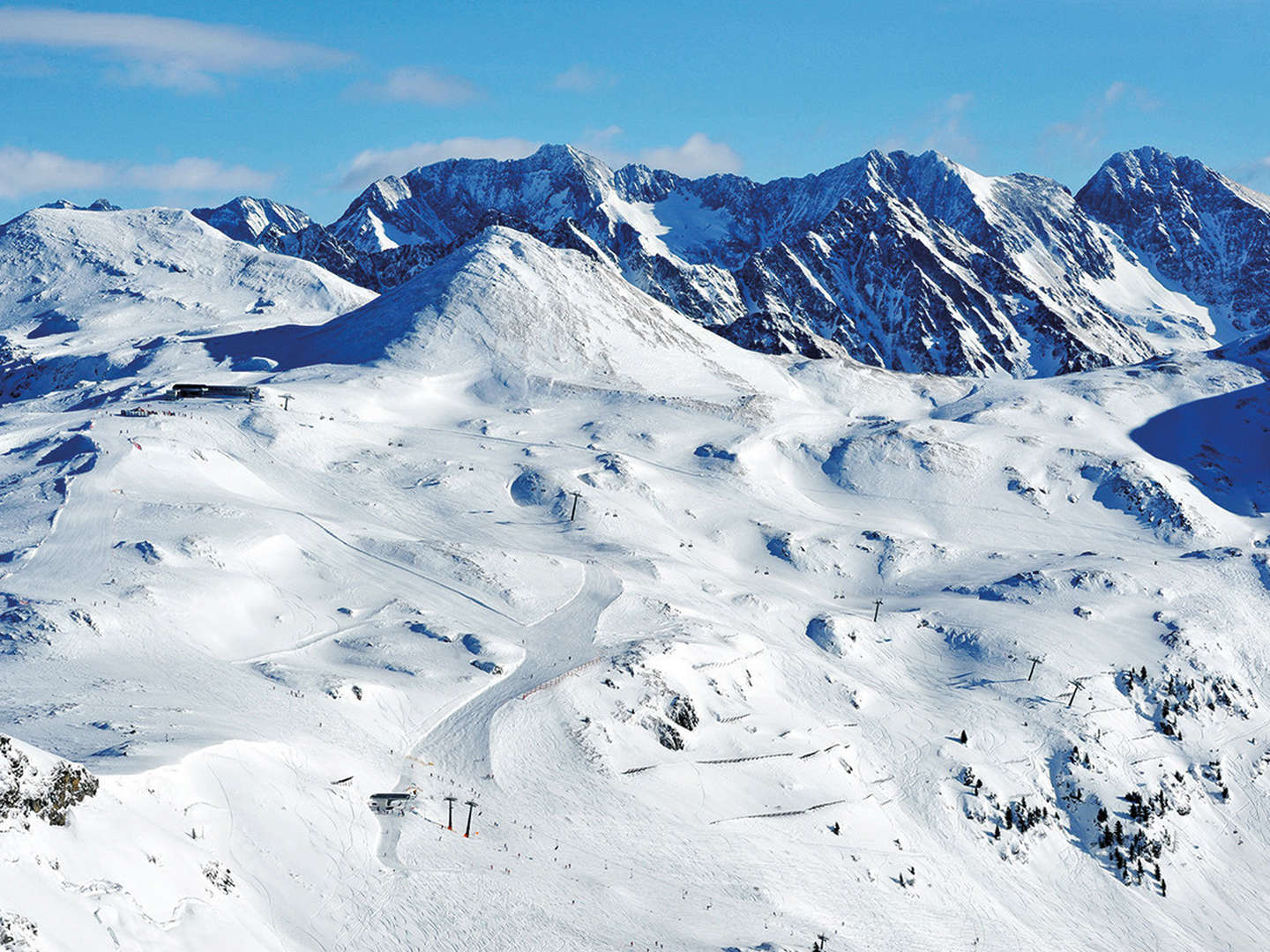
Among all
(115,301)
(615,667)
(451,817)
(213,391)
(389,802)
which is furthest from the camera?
(115,301)

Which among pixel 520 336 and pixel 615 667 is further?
pixel 520 336

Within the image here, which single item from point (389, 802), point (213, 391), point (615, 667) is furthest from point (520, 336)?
point (389, 802)

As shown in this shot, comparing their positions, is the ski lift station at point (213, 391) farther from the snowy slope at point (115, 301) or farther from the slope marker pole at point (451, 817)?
the slope marker pole at point (451, 817)

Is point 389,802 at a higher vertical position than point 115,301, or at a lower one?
lower

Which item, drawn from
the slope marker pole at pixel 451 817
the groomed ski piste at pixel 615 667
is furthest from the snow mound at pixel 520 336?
the slope marker pole at pixel 451 817

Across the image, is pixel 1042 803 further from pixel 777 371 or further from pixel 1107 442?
pixel 777 371

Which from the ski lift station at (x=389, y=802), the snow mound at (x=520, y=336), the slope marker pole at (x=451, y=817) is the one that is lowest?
the slope marker pole at (x=451, y=817)

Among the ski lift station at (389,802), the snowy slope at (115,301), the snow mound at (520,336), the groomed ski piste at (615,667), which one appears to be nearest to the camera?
the groomed ski piste at (615,667)

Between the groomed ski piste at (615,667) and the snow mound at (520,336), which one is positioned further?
the snow mound at (520,336)

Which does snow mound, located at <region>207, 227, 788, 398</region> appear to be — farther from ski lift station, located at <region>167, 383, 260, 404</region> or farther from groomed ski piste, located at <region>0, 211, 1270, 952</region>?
ski lift station, located at <region>167, 383, 260, 404</region>

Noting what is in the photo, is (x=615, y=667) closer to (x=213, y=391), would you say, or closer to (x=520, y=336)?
(x=213, y=391)
